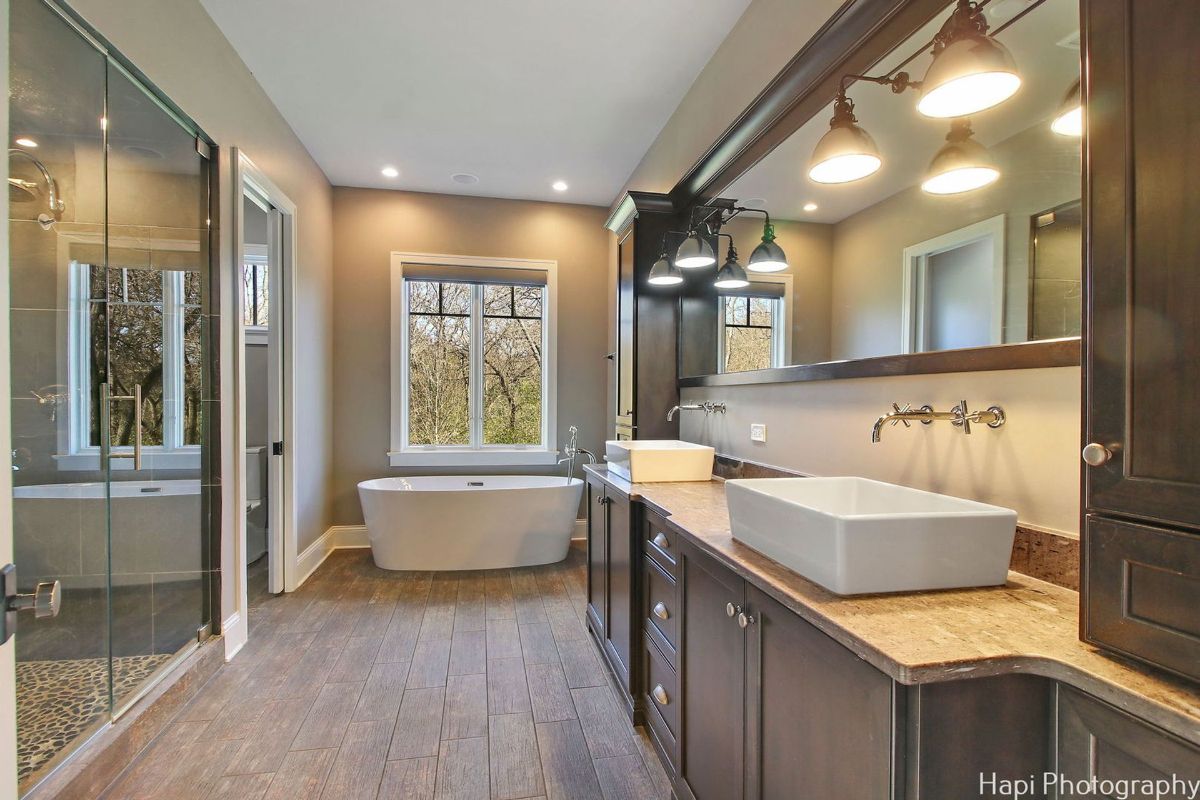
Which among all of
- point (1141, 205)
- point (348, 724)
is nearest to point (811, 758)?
point (1141, 205)

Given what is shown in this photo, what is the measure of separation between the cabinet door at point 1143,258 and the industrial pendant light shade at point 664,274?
2085 mm

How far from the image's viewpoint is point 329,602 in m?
3.29

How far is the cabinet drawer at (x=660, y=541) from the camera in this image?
1.76 metres

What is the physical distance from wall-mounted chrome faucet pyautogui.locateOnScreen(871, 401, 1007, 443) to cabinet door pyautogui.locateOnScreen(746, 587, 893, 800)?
0.60 meters

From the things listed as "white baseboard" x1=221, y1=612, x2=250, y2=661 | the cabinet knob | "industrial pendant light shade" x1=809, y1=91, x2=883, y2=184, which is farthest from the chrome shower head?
the cabinet knob

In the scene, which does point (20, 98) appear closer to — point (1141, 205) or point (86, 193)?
→ point (86, 193)

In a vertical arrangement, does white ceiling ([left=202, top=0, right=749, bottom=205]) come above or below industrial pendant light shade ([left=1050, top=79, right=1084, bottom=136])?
above

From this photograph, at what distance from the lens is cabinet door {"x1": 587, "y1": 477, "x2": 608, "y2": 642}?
8.30ft

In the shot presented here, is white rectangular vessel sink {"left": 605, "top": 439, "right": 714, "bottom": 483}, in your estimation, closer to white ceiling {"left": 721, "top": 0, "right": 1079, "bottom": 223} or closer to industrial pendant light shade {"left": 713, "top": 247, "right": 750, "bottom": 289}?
industrial pendant light shade {"left": 713, "top": 247, "right": 750, "bottom": 289}

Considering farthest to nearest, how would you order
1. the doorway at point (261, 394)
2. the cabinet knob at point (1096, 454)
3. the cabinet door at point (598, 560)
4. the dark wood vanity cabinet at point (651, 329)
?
1. the dark wood vanity cabinet at point (651, 329)
2. the doorway at point (261, 394)
3. the cabinet door at point (598, 560)
4. the cabinet knob at point (1096, 454)

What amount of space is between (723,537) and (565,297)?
3520 millimetres

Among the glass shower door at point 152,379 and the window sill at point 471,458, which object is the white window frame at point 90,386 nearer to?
the glass shower door at point 152,379

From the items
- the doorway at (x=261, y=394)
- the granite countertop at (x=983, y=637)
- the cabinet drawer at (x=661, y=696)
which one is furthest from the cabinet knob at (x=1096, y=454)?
the doorway at (x=261, y=394)

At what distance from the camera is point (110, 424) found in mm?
1962
